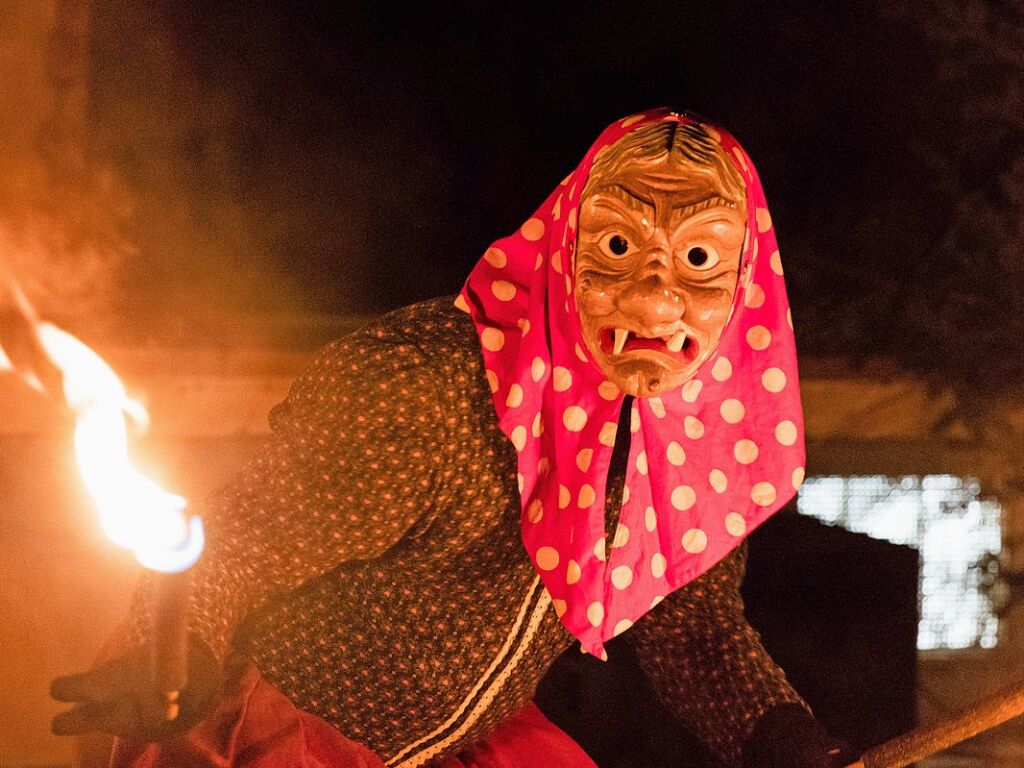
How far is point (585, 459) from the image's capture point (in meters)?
1.12

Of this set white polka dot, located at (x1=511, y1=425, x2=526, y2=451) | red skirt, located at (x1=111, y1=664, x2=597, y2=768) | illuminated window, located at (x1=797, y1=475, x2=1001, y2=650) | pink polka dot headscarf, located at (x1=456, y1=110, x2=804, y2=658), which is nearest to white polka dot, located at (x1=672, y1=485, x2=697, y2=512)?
pink polka dot headscarf, located at (x1=456, y1=110, x2=804, y2=658)

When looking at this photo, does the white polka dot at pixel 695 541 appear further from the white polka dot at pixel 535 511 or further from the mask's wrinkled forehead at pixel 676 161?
the mask's wrinkled forehead at pixel 676 161

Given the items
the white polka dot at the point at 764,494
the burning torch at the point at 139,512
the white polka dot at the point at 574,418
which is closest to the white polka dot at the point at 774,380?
the white polka dot at the point at 764,494

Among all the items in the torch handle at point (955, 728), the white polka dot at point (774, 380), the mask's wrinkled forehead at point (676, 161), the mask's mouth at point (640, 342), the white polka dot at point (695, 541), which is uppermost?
the mask's wrinkled forehead at point (676, 161)

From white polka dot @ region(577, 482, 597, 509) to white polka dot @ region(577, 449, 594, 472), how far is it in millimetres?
21

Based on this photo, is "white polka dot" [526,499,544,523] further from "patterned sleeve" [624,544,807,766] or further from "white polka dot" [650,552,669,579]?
"patterned sleeve" [624,544,807,766]

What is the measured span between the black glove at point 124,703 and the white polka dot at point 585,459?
1.61ft

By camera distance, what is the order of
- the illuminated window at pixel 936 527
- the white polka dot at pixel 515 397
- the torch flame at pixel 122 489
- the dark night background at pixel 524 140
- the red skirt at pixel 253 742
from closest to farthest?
the torch flame at pixel 122 489
the red skirt at pixel 253 742
the white polka dot at pixel 515 397
the dark night background at pixel 524 140
the illuminated window at pixel 936 527

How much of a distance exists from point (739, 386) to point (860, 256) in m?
0.65

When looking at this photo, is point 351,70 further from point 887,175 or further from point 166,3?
point 887,175

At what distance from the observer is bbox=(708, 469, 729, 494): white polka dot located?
118cm

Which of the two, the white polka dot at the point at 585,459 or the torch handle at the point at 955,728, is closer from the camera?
the torch handle at the point at 955,728

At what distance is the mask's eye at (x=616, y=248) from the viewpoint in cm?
105

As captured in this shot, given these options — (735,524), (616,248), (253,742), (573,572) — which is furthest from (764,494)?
(253,742)
